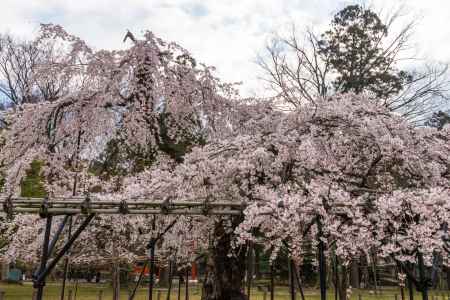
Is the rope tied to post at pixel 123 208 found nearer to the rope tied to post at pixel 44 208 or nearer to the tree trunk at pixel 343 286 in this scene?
the rope tied to post at pixel 44 208

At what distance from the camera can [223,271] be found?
22.6 feet

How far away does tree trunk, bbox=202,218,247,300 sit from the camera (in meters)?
6.79

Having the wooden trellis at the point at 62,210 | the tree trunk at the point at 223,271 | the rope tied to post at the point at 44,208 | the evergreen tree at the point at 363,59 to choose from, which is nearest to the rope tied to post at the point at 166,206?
the wooden trellis at the point at 62,210

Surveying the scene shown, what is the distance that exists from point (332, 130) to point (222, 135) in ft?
6.54

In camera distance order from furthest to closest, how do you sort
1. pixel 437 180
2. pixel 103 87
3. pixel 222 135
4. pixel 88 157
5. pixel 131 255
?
pixel 131 255 < pixel 88 157 < pixel 222 135 < pixel 103 87 < pixel 437 180

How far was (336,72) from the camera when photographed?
19.8 m

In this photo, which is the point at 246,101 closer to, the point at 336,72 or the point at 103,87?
the point at 103,87

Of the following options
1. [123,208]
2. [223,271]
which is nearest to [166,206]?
[123,208]

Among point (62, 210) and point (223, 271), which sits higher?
point (62, 210)

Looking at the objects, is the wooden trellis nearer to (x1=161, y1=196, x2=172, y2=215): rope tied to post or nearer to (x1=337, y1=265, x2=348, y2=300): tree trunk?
(x1=161, y1=196, x2=172, y2=215): rope tied to post

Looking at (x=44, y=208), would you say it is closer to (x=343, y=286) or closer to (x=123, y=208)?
(x=123, y=208)

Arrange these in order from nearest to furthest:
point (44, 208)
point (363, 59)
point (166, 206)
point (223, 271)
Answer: point (44, 208) → point (166, 206) → point (223, 271) → point (363, 59)

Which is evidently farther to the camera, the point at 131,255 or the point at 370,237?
the point at 131,255

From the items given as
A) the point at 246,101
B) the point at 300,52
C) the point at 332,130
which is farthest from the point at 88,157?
the point at 300,52
